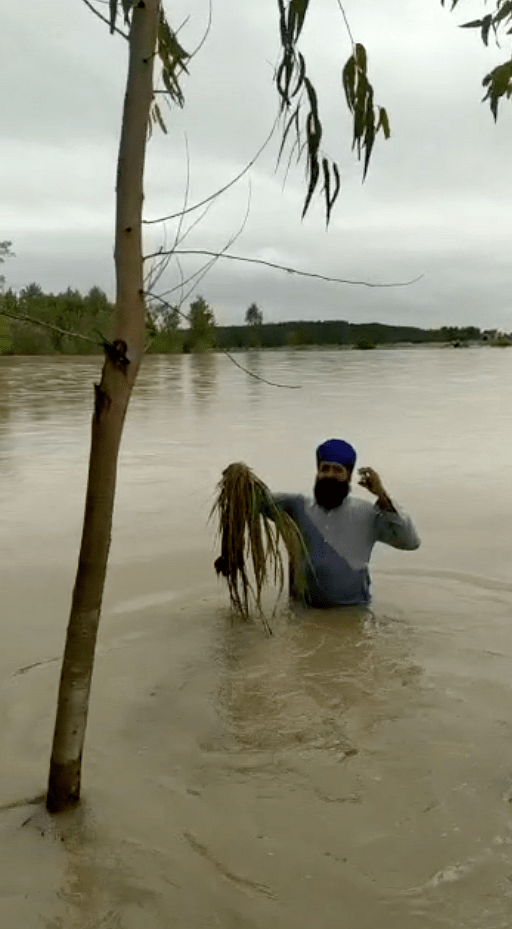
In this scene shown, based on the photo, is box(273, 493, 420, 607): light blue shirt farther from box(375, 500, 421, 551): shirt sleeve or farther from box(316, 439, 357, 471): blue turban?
box(316, 439, 357, 471): blue turban

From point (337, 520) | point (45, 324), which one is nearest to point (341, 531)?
point (337, 520)

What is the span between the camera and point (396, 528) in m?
5.29

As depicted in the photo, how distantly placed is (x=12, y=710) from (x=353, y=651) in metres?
1.85

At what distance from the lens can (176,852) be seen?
3092 millimetres

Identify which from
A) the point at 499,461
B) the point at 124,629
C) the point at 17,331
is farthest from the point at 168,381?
the point at 124,629

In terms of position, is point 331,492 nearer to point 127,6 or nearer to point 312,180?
point 312,180

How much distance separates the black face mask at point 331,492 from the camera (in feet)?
17.9

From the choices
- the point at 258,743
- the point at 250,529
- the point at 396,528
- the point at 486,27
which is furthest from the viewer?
the point at 396,528

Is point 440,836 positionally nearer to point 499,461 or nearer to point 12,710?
point 12,710

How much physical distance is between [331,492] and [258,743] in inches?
73.1

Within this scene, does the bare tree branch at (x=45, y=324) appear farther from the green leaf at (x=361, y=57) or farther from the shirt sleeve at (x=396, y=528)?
the shirt sleeve at (x=396, y=528)

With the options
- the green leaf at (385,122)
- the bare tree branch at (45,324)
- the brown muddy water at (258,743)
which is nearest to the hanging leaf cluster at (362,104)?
the green leaf at (385,122)

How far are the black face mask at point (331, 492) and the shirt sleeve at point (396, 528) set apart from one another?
0.71 ft

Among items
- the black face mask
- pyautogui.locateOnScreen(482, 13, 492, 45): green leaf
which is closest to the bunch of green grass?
the black face mask
